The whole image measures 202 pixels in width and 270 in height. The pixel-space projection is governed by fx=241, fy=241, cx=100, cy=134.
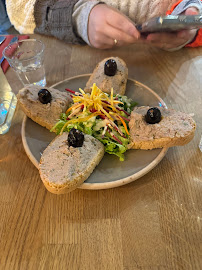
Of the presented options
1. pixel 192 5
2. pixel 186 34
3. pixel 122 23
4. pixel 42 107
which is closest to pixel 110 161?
pixel 42 107

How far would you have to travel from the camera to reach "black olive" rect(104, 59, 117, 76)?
1499mm

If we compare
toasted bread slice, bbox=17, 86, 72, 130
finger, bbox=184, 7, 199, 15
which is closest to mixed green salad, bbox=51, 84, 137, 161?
toasted bread slice, bbox=17, 86, 72, 130

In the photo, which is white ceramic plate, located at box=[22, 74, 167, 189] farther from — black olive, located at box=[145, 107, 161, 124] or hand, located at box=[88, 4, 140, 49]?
hand, located at box=[88, 4, 140, 49]

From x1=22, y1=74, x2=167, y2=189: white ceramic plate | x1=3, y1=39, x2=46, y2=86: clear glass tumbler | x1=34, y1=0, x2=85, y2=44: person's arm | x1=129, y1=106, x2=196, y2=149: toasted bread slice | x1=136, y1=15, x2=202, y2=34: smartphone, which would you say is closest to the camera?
x1=22, y1=74, x2=167, y2=189: white ceramic plate

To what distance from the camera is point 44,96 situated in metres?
1.36

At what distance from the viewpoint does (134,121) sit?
4.10 ft

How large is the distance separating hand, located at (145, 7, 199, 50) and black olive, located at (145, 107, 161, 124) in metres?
0.83

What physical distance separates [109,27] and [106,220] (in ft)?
4.59

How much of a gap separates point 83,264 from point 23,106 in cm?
88

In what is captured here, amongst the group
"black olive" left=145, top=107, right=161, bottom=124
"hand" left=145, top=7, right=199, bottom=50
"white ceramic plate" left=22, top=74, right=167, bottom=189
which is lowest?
"white ceramic plate" left=22, top=74, right=167, bottom=189

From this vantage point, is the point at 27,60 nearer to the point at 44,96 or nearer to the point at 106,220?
the point at 44,96

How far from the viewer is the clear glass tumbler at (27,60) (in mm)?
1659

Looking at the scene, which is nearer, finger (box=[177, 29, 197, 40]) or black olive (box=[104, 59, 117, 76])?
black olive (box=[104, 59, 117, 76])

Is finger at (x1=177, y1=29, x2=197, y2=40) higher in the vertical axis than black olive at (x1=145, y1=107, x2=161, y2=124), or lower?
higher
